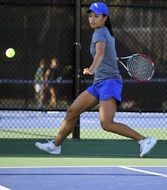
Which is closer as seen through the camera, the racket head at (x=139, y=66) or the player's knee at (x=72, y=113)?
the player's knee at (x=72, y=113)

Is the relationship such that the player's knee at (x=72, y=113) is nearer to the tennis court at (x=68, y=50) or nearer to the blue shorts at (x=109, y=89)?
the blue shorts at (x=109, y=89)

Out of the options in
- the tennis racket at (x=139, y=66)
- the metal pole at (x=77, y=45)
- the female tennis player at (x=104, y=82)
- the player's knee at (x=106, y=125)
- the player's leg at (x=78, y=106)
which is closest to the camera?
the female tennis player at (x=104, y=82)

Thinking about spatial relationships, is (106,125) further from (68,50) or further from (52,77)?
(68,50)

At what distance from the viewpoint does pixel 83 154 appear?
27.6 ft

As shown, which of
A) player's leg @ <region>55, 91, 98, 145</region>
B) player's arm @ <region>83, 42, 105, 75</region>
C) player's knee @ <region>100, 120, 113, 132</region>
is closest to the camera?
player's arm @ <region>83, 42, 105, 75</region>

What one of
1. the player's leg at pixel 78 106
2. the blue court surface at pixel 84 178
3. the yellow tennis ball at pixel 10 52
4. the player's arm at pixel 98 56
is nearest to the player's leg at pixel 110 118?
the player's leg at pixel 78 106

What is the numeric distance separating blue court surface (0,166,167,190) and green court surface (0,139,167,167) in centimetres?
49

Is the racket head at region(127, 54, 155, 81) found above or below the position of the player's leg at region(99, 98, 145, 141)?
above

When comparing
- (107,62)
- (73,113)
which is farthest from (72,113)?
(107,62)

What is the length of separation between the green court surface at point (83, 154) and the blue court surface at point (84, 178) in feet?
1.60

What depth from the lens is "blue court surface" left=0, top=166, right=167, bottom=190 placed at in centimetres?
566

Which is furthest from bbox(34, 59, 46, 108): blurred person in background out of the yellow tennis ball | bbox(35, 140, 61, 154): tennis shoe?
bbox(35, 140, 61, 154): tennis shoe

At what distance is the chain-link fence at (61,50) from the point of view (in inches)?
389

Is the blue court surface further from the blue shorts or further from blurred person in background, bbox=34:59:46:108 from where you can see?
blurred person in background, bbox=34:59:46:108
